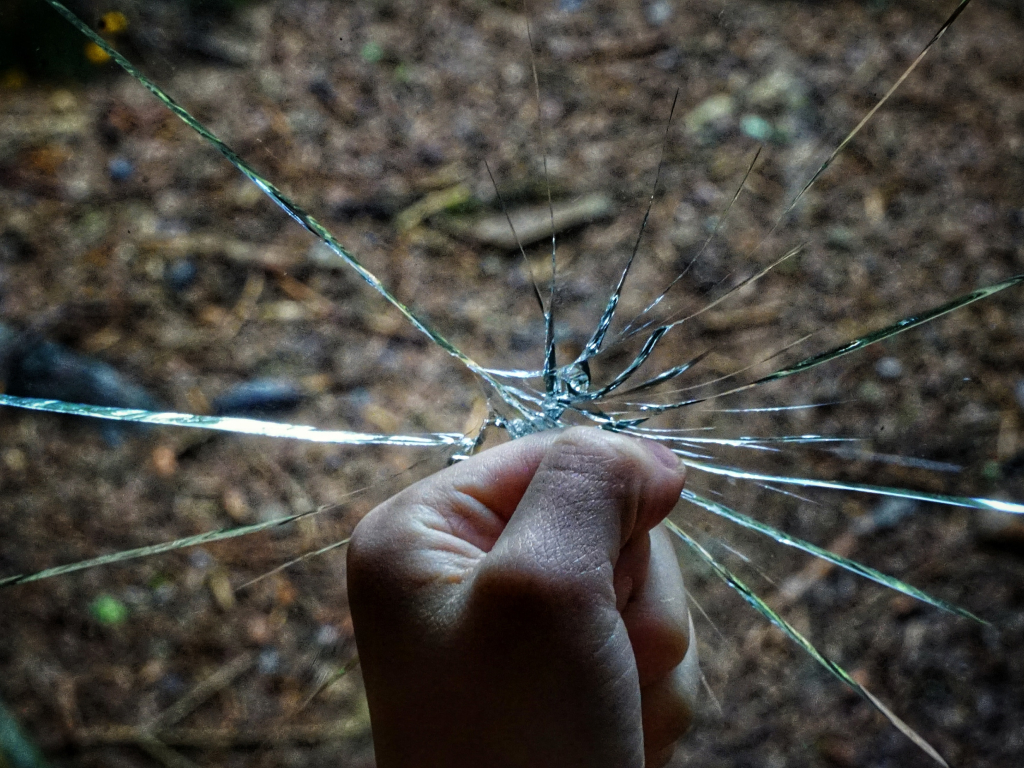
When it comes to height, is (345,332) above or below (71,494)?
above

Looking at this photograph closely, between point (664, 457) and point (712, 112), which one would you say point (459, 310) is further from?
point (664, 457)

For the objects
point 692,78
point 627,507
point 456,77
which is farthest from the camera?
point 456,77

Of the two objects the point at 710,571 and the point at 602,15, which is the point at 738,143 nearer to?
the point at 602,15

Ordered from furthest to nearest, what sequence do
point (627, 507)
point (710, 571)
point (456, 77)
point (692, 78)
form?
point (456, 77) → point (692, 78) → point (710, 571) → point (627, 507)

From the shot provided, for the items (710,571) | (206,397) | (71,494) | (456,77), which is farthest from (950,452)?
(71,494)

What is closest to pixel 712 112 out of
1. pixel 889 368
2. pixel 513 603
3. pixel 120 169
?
pixel 889 368

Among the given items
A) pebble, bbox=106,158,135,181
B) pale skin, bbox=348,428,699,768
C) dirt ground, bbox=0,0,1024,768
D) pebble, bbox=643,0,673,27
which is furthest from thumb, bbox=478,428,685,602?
pebble, bbox=106,158,135,181

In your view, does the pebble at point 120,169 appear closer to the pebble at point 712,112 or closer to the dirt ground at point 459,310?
the dirt ground at point 459,310
